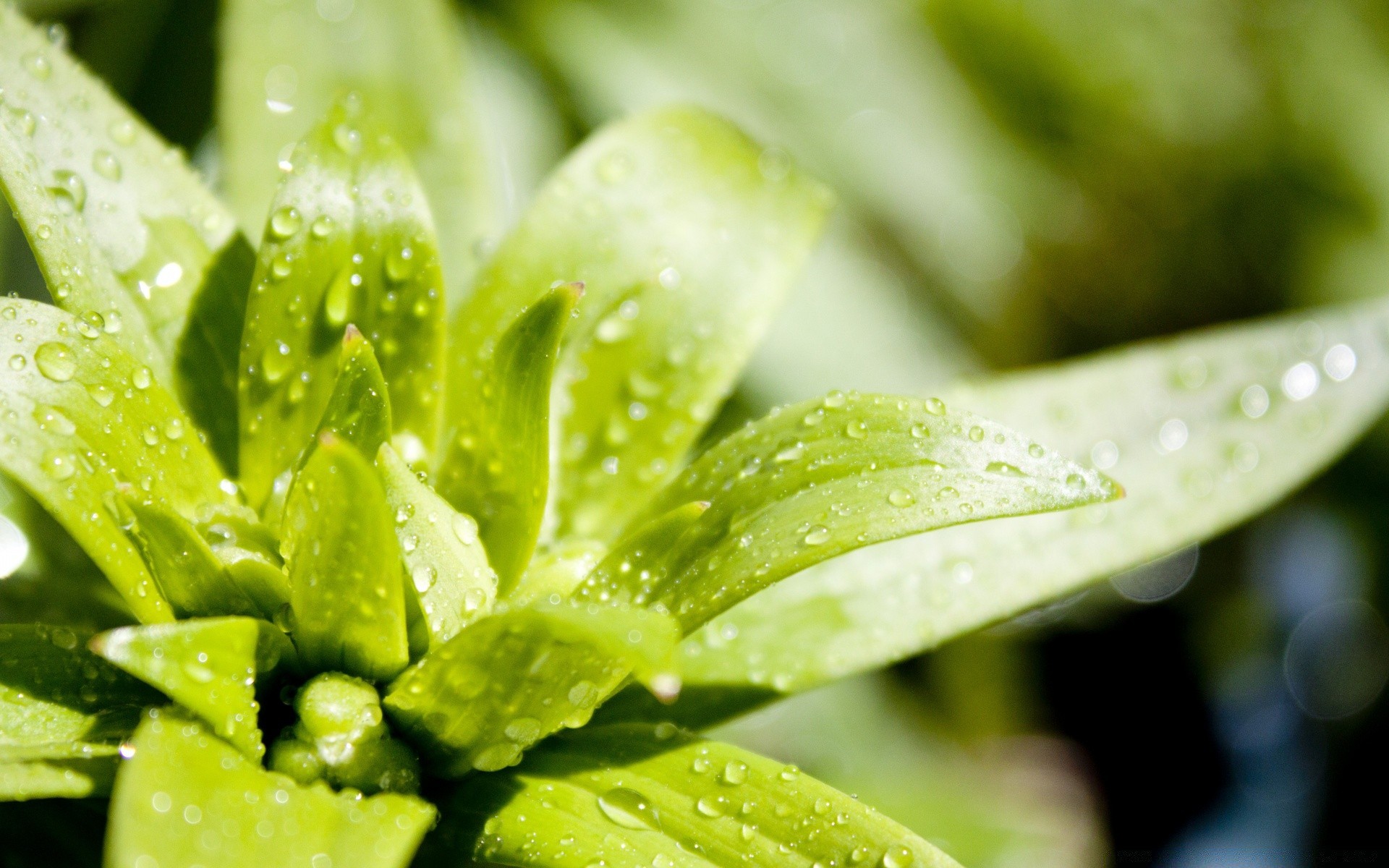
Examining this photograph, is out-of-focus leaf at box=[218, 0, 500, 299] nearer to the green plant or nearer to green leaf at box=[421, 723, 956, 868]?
the green plant

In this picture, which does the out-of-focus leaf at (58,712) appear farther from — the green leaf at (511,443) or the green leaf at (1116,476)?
the green leaf at (1116,476)

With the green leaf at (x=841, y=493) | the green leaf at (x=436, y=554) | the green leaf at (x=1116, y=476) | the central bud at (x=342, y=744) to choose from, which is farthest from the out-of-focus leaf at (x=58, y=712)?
the green leaf at (x=1116, y=476)

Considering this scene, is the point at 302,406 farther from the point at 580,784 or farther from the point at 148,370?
the point at 580,784

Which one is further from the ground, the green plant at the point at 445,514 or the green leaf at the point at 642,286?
the green leaf at the point at 642,286

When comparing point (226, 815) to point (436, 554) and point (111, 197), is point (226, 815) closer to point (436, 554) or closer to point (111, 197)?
point (436, 554)

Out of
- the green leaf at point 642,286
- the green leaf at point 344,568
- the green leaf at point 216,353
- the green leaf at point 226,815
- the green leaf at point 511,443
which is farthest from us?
the green leaf at point 642,286

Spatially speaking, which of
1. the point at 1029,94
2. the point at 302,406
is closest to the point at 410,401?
the point at 302,406
